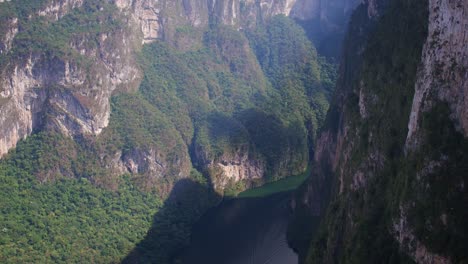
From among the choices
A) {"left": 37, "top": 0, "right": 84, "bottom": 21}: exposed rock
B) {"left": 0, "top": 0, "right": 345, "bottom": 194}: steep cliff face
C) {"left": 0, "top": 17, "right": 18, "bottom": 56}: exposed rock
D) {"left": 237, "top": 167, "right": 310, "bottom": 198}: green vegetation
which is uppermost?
{"left": 37, "top": 0, "right": 84, "bottom": 21}: exposed rock

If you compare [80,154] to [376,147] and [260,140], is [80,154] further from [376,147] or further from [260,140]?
[376,147]

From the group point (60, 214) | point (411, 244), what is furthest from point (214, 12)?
point (411, 244)

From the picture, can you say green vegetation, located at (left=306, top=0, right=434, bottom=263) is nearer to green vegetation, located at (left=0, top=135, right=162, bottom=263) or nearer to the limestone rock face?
green vegetation, located at (left=0, top=135, right=162, bottom=263)

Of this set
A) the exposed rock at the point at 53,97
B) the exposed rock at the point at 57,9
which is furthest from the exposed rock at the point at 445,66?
the exposed rock at the point at 57,9

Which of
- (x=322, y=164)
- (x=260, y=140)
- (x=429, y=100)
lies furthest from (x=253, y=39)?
(x=429, y=100)

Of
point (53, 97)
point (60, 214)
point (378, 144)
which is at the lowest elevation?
point (60, 214)

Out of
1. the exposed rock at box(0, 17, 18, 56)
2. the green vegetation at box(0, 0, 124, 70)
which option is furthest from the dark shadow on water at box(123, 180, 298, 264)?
the exposed rock at box(0, 17, 18, 56)

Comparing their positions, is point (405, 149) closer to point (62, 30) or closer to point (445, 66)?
point (445, 66)

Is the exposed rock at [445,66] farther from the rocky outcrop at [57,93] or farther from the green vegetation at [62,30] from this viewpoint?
the green vegetation at [62,30]
